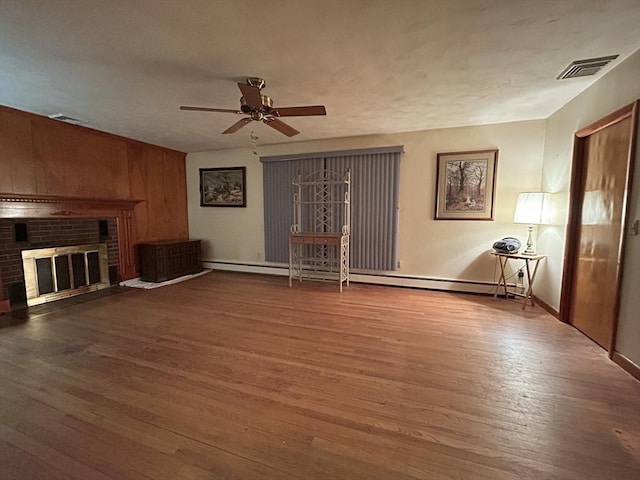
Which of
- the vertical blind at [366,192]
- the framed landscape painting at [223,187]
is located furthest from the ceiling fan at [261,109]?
the framed landscape painting at [223,187]

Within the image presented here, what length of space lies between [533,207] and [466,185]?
0.95 m

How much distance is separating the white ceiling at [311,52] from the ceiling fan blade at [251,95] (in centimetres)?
26

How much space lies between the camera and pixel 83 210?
4.23m

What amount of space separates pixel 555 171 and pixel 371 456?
3.88m

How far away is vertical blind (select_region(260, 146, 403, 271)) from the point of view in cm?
455

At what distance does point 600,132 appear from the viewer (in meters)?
2.79

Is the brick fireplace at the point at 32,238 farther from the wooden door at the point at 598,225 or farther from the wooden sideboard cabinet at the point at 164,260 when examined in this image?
the wooden door at the point at 598,225

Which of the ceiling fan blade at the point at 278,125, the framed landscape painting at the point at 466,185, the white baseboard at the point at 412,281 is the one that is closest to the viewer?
the ceiling fan blade at the point at 278,125

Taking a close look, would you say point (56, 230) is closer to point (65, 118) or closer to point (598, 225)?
point (65, 118)

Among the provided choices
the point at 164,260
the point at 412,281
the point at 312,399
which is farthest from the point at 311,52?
the point at 164,260

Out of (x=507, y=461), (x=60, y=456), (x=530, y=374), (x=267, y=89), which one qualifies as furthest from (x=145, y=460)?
(x=267, y=89)

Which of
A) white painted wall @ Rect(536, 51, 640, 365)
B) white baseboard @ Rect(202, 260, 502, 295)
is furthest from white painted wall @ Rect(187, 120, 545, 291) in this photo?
white painted wall @ Rect(536, 51, 640, 365)

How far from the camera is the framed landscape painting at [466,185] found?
162 inches

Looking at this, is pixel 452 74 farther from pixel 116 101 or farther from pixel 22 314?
pixel 22 314
